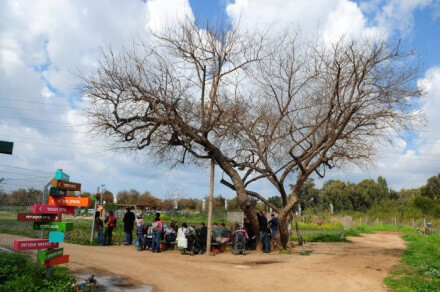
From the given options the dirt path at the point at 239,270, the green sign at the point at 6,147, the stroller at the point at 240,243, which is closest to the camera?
the green sign at the point at 6,147

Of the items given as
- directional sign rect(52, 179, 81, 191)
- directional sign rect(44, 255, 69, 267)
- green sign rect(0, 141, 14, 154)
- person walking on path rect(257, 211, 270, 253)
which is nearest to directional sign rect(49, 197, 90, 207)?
directional sign rect(52, 179, 81, 191)

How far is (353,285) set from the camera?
1073 centimetres

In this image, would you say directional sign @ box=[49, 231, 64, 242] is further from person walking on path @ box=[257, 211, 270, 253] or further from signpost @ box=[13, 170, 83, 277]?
person walking on path @ box=[257, 211, 270, 253]

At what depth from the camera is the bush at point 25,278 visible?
7141 mm

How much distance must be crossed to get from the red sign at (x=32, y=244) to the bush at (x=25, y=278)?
0.55 meters

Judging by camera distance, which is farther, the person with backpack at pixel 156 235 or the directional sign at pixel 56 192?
the person with backpack at pixel 156 235

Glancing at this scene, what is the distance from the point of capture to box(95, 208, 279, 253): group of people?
54.7 feet

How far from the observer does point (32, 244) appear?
7.96m

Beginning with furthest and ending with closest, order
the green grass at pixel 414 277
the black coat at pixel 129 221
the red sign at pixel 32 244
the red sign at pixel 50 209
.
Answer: the black coat at pixel 129 221, the green grass at pixel 414 277, the red sign at pixel 50 209, the red sign at pixel 32 244

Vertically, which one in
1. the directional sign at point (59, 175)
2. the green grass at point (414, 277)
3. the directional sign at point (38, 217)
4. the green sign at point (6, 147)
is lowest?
the green grass at point (414, 277)

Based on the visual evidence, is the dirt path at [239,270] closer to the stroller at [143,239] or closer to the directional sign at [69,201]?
the stroller at [143,239]

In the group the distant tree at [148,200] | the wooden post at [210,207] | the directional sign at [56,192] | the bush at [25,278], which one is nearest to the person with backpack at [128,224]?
the wooden post at [210,207]

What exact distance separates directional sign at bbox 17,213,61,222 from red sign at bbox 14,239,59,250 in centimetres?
45

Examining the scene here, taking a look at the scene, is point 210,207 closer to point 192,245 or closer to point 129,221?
point 192,245
